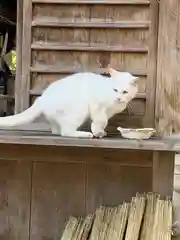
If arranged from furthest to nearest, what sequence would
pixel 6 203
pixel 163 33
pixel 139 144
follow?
1. pixel 6 203
2. pixel 163 33
3. pixel 139 144

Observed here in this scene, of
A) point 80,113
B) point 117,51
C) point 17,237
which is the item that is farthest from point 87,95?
point 17,237

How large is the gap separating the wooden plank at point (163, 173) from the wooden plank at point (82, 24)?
1.08ft

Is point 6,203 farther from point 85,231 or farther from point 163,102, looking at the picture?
A: point 163,102

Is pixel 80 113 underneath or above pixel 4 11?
underneath

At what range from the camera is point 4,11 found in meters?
1.45

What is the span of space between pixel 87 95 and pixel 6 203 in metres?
0.42

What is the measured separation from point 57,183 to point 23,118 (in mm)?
255

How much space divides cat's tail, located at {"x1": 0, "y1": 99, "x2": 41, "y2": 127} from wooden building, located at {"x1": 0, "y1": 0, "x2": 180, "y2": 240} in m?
0.03

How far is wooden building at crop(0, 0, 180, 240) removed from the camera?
1296 millimetres

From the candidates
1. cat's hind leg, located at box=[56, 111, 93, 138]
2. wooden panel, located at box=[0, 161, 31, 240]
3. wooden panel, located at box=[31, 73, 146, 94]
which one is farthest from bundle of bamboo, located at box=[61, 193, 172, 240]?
wooden panel, located at box=[31, 73, 146, 94]

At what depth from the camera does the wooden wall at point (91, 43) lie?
4.27 feet

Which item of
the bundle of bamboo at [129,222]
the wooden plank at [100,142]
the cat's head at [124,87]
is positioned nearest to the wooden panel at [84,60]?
the cat's head at [124,87]

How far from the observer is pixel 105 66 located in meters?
1.31

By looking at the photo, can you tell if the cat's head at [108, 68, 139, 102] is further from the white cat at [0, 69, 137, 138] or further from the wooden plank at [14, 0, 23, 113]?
the wooden plank at [14, 0, 23, 113]
